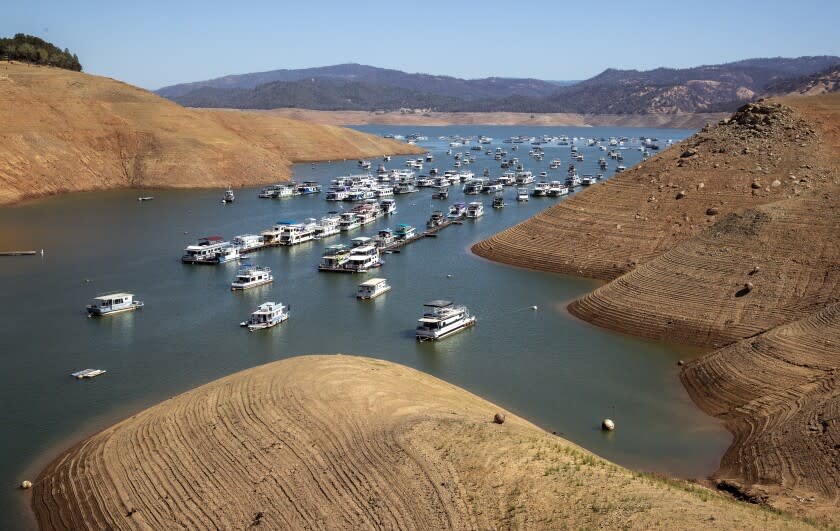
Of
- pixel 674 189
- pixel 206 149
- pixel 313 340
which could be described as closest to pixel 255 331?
pixel 313 340

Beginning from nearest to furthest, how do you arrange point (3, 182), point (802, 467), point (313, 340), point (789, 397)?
point (802, 467), point (789, 397), point (313, 340), point (3, 182)

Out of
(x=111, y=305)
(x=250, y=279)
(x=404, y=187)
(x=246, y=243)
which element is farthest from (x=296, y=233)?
(x=404, y=187)

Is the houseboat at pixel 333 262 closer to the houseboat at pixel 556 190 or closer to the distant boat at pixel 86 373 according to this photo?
the distant boat at pixel 86 373

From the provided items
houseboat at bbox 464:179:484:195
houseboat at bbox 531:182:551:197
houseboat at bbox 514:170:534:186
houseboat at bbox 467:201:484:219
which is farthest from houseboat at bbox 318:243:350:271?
houseboat at bbox 514:170:534:186

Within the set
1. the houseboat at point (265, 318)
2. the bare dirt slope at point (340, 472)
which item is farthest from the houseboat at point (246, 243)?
the bare dirt slope at point (340, 472)

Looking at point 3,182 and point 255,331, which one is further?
point 3,182

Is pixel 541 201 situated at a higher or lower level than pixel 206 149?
lower

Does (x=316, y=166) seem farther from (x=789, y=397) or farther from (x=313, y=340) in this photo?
(x=789, y=397)

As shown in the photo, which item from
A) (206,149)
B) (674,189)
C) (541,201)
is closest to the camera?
(674,189)
